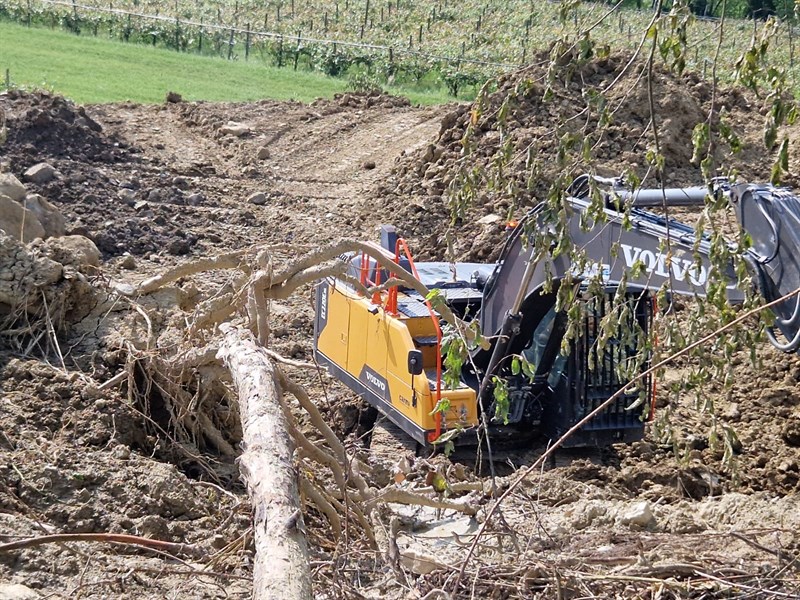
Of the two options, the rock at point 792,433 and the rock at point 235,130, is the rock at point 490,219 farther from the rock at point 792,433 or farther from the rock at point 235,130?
the rock at point 235,130

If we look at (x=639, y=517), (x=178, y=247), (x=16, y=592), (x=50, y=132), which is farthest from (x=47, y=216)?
(x=16, y=592)

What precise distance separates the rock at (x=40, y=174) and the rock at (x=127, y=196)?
947 millimetres

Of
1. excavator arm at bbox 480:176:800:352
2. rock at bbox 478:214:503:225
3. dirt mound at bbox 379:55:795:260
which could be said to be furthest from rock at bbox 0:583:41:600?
rock at bbox 478:214:503:225

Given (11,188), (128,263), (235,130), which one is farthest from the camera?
(235,130)

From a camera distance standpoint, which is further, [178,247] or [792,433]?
[178,247]

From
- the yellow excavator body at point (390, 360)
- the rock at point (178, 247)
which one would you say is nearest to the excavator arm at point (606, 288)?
the yellow excavator body at point (390, 360)

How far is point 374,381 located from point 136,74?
2126 centimetres

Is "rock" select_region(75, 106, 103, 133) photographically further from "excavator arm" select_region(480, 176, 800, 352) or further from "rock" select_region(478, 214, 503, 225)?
"excavator arm" select_region(480, 176, 800, 352)

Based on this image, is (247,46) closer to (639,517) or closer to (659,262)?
(659,262)

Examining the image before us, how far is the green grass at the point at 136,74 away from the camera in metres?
25.5

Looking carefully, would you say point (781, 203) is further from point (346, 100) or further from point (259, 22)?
point (259, 22)

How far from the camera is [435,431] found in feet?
27.2

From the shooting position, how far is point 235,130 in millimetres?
22031

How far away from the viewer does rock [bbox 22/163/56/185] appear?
16.0 meters
